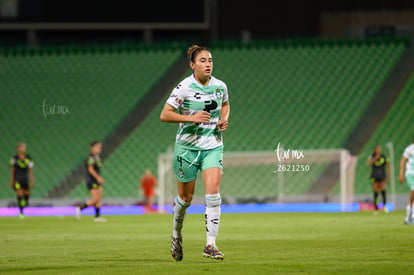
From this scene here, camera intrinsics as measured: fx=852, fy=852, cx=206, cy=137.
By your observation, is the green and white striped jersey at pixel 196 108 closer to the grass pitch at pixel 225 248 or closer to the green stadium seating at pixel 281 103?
the grass pitch at pixel 225 248

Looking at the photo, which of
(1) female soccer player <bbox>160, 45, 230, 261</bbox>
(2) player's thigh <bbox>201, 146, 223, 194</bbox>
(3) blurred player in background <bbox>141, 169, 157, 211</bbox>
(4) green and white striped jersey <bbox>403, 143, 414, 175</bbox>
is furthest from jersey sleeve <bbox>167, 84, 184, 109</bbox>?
(3) blurred player in background <bbox>141, 169, 157, 211</bbox>

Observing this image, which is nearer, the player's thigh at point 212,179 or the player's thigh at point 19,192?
the player's thigh at point 212,179

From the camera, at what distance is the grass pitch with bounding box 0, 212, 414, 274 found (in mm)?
7734

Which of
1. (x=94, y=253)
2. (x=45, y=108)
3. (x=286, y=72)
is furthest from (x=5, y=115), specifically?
(x=94, y=253)

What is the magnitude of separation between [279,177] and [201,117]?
16710mm

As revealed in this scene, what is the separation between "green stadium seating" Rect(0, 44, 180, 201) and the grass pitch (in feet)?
31.8

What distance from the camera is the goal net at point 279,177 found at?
2406cm

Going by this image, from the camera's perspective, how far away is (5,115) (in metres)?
26.6

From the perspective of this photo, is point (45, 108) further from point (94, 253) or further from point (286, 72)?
point (94, 253)

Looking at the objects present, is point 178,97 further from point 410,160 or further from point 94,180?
point 94,180

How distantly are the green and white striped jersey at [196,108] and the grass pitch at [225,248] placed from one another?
1179mm

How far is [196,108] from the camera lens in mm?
8438

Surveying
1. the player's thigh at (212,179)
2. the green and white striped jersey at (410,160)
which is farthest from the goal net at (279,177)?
the player's thigh at (212,179)

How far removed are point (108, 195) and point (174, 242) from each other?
1643cm
